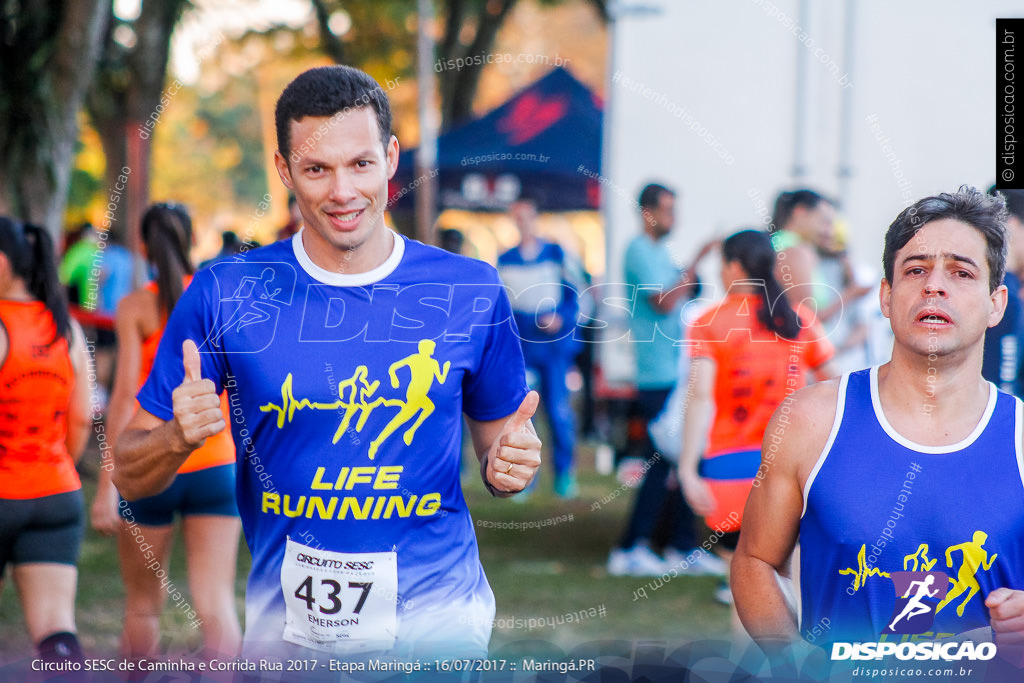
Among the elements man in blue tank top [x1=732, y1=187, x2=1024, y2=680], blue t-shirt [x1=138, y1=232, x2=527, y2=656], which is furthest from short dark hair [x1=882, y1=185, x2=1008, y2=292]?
blue t-shirt [x1=138, y1=232, x2=527, y2=656]

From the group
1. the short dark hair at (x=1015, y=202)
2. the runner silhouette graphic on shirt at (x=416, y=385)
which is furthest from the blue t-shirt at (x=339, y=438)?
the short dark hair at (x=1015, y=202)

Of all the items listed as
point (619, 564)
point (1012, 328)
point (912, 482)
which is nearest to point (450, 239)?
point (619, 564)

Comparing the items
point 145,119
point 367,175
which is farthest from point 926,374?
point 145,119

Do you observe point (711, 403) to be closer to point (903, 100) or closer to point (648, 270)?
point (648, 270)

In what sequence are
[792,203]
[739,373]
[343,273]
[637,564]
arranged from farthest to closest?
[637,564] < [792,203] < [739,373] < [343,273]

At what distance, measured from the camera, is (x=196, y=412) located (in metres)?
2.39

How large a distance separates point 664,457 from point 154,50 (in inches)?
213

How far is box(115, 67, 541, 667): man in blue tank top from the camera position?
2.50m

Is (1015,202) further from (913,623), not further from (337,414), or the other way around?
(337,414)

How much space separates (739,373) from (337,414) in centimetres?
255

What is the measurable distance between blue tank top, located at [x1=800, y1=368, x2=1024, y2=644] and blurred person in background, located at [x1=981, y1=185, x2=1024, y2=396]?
198cm

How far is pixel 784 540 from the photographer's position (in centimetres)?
254

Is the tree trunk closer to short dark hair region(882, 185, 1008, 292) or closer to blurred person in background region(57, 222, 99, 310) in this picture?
blurred person in background region(57, 222, 99, 310)

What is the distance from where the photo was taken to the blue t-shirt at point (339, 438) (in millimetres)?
2506
